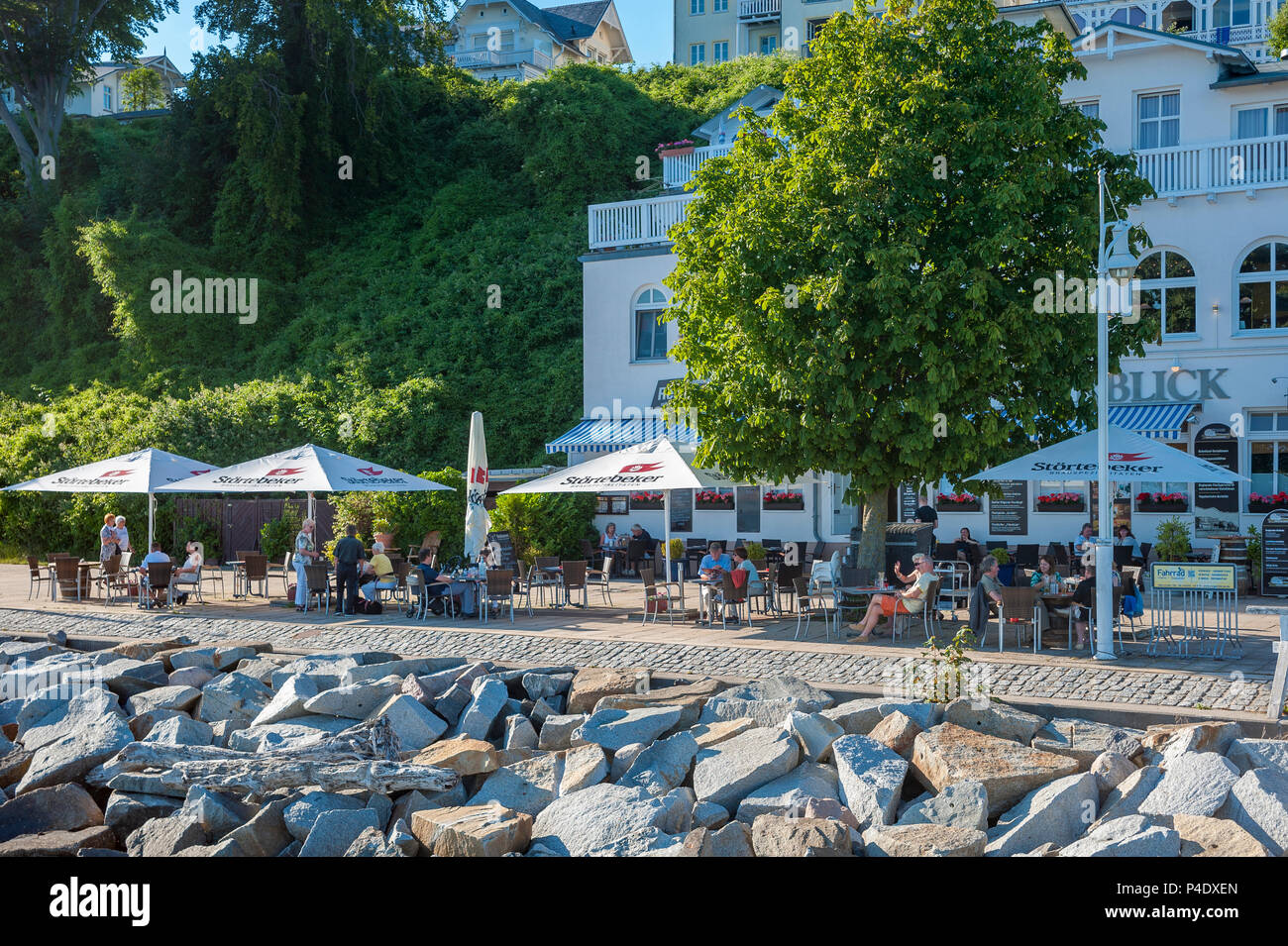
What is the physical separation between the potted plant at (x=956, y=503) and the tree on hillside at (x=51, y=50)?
36507mm

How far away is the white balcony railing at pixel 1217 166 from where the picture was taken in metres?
23.6

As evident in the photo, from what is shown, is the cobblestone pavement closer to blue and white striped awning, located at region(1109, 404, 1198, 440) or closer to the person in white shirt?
the person in white shirt

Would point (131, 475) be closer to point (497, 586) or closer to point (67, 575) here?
point (67, 575)

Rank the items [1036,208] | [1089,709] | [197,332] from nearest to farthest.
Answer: [1089,709], [1036,208], [197,332]

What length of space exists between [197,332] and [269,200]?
16.9 ft

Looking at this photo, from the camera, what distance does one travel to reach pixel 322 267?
141ft

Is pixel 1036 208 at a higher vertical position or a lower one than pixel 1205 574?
higher

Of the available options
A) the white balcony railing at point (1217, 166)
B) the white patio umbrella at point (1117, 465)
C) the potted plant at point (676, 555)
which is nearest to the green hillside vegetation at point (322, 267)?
the potted plant at point (676, 555)

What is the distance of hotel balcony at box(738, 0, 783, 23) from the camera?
59.5 m

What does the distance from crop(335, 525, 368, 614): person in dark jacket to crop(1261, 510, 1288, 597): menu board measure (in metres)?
13.8
